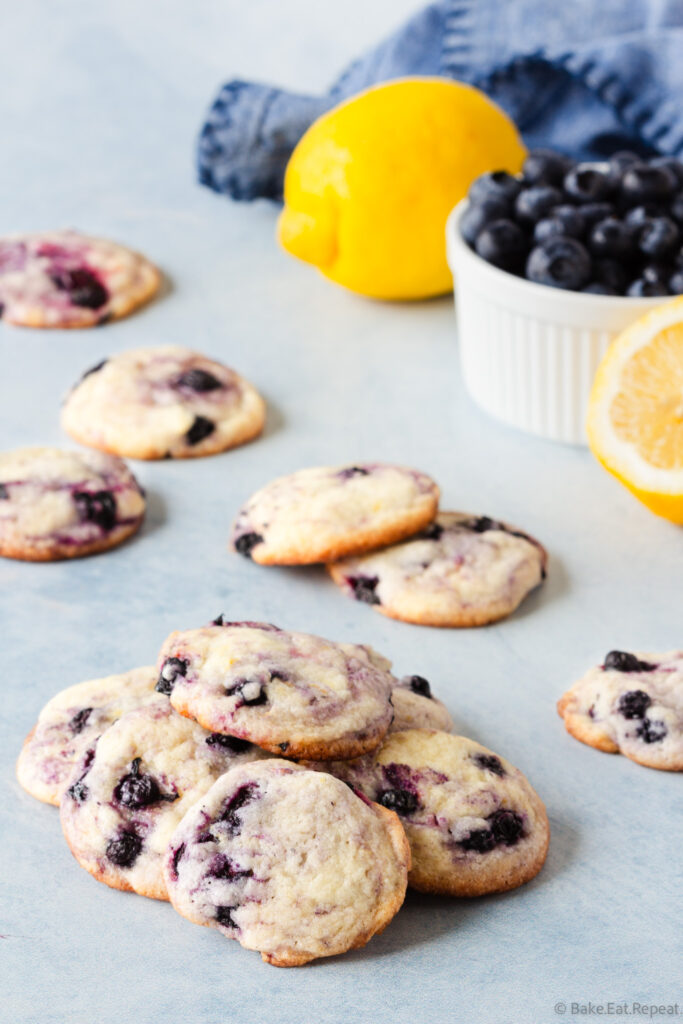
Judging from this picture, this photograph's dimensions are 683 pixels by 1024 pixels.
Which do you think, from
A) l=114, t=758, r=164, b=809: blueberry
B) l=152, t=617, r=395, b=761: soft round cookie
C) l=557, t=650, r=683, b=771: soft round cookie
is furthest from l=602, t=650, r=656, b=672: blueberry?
l=114, t=758, r=164, b=809: blueberry

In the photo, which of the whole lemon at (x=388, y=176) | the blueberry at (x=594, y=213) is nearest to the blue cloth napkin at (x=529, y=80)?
the whole lemon at (x=388, y=176)

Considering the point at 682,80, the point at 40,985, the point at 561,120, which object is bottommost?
the point at 40,985

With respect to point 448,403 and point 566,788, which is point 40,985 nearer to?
point 566,788

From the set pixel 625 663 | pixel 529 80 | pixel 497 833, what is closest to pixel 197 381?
pixel 625 663

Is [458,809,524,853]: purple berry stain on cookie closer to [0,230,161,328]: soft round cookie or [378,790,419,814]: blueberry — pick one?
[378,790,419,814]: blueberry

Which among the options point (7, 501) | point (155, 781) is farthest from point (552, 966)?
point (7, 501)

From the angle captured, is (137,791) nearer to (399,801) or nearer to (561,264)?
(399,801)
